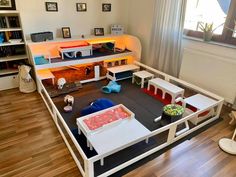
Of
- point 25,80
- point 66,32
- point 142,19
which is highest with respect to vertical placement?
point 142,19

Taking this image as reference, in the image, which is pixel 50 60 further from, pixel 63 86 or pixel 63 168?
pixel 63 168

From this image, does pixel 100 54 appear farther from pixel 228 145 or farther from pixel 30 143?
pixel 228 145

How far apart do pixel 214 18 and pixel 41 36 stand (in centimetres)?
272

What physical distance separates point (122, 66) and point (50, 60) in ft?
4.17

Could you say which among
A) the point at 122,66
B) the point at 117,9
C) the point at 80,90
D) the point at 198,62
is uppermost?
the point at 117,9

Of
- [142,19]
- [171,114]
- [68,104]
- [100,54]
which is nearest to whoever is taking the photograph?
[171,114]

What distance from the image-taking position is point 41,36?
10.2ft

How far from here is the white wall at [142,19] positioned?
3.57 meters

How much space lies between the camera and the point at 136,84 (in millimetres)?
3391

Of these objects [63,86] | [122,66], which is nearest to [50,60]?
[63,86]

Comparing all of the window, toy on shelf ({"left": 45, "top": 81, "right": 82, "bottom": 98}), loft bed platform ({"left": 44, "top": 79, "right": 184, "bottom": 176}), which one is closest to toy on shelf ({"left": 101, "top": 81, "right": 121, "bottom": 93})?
loft bed platform ({"left": 44, "top": 79, "right": 184, "bottom": 176})

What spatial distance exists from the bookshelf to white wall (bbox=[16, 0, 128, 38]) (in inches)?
8.5

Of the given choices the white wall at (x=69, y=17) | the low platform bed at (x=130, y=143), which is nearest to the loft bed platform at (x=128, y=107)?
the low platform bed at (x=130, y=143)

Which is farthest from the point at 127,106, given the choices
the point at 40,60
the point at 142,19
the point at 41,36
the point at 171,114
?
the point at 142,19
